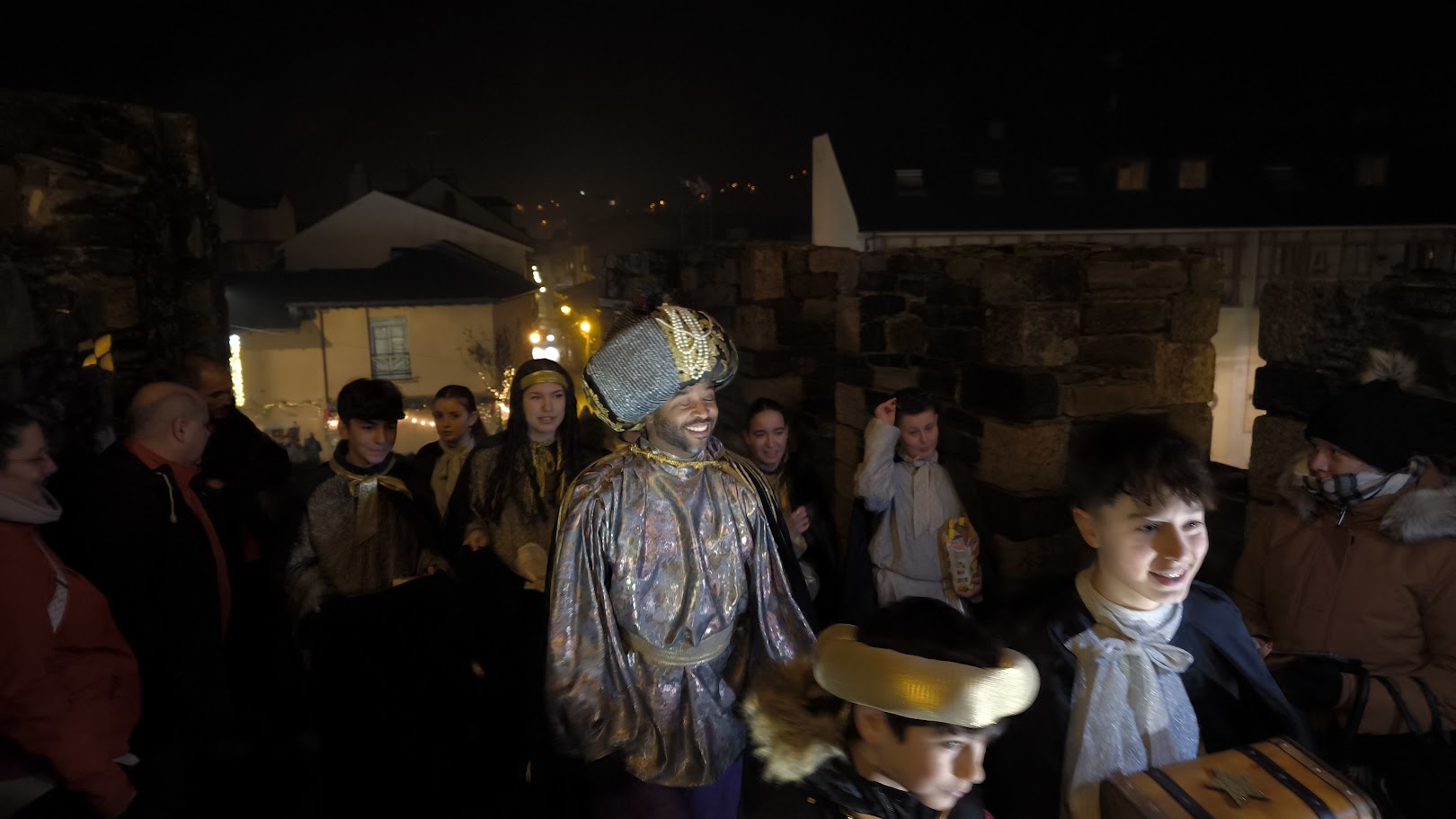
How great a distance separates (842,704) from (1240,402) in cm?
1579

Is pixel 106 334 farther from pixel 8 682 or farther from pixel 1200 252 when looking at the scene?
pixel 1200 252

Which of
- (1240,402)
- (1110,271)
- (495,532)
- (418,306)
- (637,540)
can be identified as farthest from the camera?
(418,306)

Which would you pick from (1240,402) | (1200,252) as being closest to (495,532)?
(1200,252)

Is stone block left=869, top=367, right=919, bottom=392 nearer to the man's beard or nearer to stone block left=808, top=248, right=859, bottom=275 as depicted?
stone block left=808, top=248, right=859, bottom=275

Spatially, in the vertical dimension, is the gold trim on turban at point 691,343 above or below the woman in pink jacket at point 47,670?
above

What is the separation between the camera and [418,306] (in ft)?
67.5

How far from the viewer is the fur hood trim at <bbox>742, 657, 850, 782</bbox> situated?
5.85 ft

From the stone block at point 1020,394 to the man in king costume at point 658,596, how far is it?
2087mm

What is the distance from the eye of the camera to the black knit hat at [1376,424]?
8.18 feet

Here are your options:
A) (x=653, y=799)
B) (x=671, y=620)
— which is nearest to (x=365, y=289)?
(x=671, y=620)

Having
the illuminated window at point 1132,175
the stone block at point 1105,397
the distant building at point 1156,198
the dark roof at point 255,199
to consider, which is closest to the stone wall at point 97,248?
the stone block at point 1105,397


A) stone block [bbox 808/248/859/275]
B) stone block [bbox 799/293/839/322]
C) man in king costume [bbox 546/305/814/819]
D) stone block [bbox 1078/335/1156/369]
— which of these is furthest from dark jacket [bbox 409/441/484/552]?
stone block [bbox 808/248/859/275]

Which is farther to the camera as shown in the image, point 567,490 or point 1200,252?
point 1200,252

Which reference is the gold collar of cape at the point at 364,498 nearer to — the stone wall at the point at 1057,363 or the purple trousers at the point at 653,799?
the purple trousers at the point at 653,799
